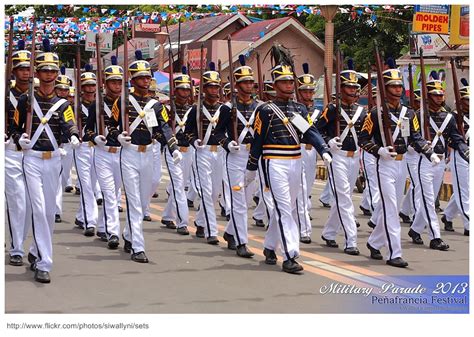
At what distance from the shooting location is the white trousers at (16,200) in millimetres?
9977

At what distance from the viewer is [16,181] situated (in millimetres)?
10055

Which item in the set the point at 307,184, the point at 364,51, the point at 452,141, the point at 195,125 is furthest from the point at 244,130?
the point at 364,51

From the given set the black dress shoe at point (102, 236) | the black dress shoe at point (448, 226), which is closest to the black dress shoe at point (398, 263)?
the black dress shoe at point (448, 226)

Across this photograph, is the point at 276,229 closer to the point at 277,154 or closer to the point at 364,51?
the point at 277,154

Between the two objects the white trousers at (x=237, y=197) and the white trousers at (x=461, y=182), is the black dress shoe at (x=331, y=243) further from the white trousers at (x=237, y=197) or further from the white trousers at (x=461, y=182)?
the white trousers at (x=461, y=182)

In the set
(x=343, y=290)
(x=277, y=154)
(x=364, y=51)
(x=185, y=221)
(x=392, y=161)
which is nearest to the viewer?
(x=343, y=290)

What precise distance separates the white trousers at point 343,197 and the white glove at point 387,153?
3.89ft

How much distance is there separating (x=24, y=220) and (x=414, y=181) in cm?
567

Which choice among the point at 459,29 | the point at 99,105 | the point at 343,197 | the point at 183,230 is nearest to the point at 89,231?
the point at 183,230

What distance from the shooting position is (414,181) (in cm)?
1361

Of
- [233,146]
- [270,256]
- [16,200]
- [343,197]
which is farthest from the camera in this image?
[343,197]

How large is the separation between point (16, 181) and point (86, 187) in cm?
358

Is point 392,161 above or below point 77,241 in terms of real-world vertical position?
above

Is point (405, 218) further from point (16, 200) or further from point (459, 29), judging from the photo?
point (459, 29)
